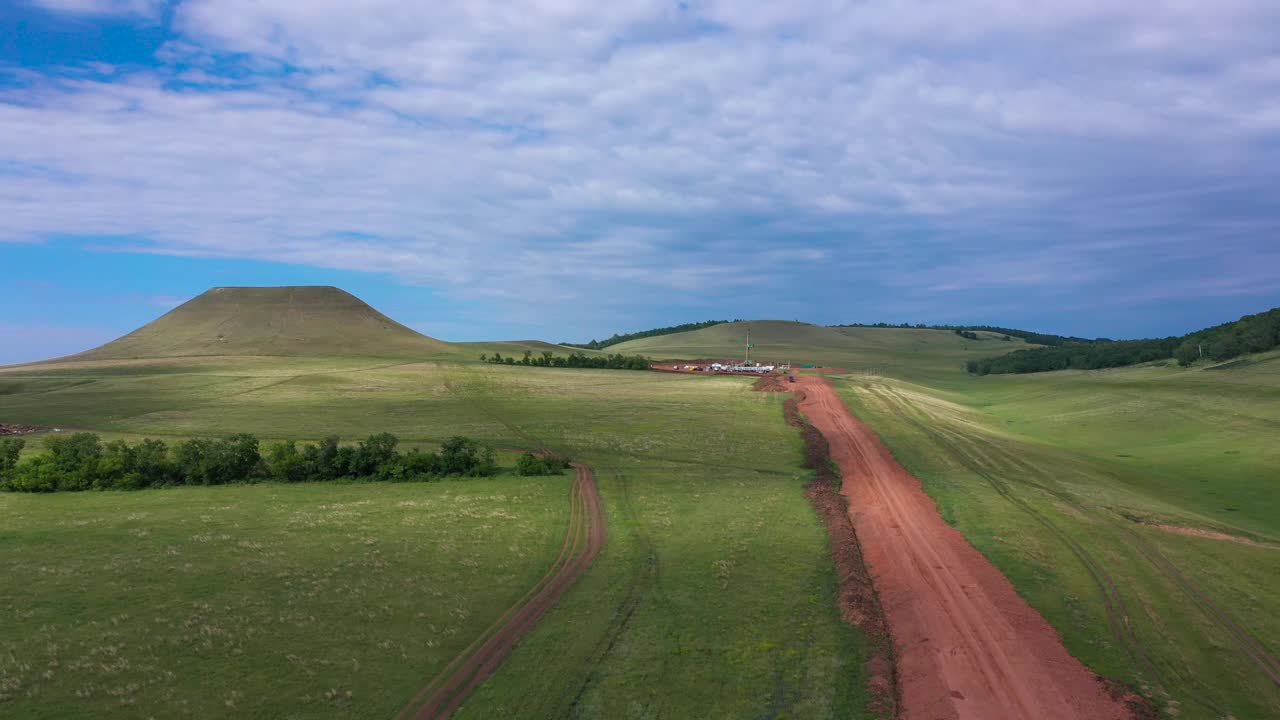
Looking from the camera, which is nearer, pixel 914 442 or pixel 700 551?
pixel 700 551

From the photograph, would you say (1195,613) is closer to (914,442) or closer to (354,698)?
(354,698)

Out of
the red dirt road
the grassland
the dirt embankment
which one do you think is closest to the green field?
the grassland

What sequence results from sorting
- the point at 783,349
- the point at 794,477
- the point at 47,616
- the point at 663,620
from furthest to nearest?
the point at 783,349
the point at 794,477
the point at 663,620
the point at 47,616

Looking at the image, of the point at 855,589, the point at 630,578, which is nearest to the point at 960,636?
the point at 855,589

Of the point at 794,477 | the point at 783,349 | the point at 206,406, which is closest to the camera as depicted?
the point at 794,477

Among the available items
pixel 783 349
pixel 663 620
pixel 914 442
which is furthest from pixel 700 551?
pixel 783 349

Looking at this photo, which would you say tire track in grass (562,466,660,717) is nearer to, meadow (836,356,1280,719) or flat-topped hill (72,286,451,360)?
meadow (836,356,1280,719)
